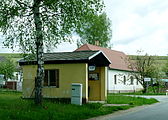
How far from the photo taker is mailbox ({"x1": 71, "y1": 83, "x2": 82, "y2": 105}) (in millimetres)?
A: 19828

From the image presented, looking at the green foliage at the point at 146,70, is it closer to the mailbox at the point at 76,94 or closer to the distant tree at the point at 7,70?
the distant tree at the point at 7,70

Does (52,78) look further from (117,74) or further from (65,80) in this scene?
(117,74)

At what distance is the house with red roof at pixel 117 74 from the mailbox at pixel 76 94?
2903cm

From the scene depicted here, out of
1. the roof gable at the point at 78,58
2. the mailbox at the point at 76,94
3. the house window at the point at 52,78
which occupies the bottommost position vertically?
the mailbox at the point at 76,94

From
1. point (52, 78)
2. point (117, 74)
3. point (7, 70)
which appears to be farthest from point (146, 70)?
point (52, 78)

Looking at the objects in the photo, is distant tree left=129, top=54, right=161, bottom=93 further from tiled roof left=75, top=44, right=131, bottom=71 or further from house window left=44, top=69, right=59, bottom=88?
house window left=44, top=69, right=59, bottom=88

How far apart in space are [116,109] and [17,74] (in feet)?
162

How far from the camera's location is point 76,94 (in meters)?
20.0

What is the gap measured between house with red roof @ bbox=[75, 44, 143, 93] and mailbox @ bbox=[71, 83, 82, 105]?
29.0 metres

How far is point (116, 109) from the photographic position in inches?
757

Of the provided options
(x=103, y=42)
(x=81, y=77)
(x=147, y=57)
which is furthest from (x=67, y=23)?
(x=103, y=42)

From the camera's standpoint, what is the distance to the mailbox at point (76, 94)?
781 inches

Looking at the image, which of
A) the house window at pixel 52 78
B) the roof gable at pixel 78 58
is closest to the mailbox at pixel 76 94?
the roof gable at pixel 78 58

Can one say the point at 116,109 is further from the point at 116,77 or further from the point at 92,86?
the point at 116,77
